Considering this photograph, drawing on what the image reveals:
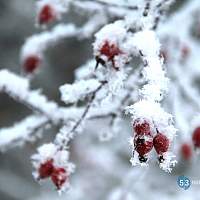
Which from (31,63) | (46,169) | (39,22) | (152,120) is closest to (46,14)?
(39,22)

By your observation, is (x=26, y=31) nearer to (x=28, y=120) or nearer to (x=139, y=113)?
(x=28, y=120)

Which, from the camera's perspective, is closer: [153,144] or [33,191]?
[153,144]

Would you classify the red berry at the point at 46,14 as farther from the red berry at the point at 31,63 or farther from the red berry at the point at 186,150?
the red berry at the point at 186,150

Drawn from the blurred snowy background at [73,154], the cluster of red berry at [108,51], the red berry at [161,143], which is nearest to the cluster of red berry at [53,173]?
the cluster of red berry at [108,51]

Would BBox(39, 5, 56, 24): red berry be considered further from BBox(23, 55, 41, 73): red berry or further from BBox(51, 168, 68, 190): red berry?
BBox(51, 168, 68, 190): red berry

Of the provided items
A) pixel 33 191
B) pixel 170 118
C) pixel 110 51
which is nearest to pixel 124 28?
pixel 110 51

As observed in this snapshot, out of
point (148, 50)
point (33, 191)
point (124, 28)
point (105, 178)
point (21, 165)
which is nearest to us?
point (148, 50)
